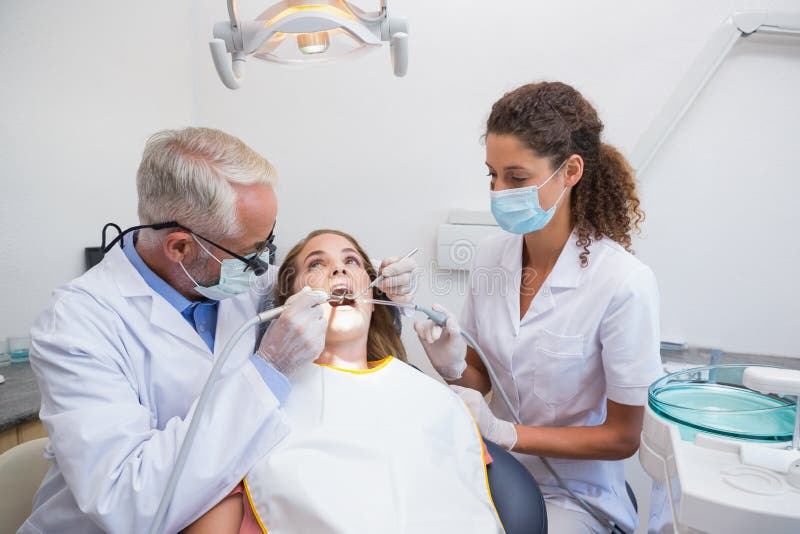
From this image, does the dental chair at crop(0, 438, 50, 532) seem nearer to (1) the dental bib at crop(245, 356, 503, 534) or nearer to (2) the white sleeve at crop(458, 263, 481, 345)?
(1) the dental bib at crop(245, 356, 503, 534)

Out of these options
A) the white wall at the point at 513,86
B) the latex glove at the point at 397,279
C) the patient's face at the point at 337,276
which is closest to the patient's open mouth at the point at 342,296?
the patient's face at the point at 337,276

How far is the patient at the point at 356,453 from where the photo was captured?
965 mm

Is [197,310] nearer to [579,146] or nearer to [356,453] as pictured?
[356,453]

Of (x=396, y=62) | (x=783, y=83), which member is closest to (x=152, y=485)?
(x=396, y=62)

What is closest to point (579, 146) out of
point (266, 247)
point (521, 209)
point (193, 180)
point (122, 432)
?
point (521, 209)

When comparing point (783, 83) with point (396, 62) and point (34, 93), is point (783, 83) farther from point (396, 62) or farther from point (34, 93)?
point (34, 93)

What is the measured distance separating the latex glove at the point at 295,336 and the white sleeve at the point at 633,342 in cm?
69

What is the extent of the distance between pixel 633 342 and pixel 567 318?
0.54 feet

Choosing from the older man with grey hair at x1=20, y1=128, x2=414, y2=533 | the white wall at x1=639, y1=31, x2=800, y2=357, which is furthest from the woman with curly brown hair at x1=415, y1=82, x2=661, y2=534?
the white wall at x1=639, y1=31, x2=800, y2=357

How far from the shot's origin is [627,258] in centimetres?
135

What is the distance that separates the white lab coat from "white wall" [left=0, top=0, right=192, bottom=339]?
0.95 meters

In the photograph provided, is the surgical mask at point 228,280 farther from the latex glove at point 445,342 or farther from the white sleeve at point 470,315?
the white sleeve at point 470,315

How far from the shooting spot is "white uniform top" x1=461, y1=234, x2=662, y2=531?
127 cm

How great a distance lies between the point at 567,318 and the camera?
1.36m
